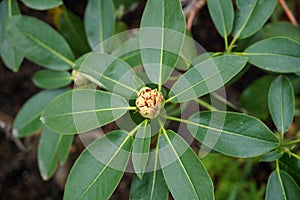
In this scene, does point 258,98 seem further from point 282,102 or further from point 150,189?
point 150,189

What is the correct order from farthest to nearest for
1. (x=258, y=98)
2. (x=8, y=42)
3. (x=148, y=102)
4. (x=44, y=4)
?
(x=258, y=98)
(x=8, y=42)
(x=44, y=4)
(x=148, y=102)

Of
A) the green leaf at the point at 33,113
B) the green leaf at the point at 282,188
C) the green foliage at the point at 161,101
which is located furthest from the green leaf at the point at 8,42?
the green leaf at the point at 282,188

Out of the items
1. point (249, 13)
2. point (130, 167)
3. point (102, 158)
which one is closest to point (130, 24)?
point (130, 167)

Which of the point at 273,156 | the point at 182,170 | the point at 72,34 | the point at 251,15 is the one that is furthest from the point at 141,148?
the point at 72,34

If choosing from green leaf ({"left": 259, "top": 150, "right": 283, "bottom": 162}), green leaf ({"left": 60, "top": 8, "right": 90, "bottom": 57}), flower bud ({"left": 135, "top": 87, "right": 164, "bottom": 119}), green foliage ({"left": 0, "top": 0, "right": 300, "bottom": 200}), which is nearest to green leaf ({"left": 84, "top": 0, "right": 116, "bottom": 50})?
green foliage ({"left": 0, "top": 0, "right": 300, "bottom": 200})

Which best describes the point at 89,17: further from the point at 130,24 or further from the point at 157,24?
the point at 130,24

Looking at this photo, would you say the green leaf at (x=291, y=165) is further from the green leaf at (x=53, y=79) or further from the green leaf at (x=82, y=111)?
the green leaf at (x=53, y=79)

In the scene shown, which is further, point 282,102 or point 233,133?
point 282,102
